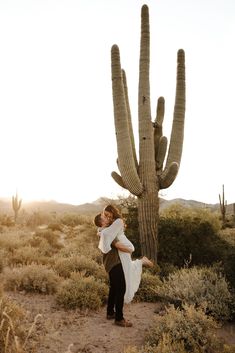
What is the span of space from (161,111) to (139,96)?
1218 millimetres

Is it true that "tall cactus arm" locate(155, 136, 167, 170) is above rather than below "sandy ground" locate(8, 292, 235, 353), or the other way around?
above

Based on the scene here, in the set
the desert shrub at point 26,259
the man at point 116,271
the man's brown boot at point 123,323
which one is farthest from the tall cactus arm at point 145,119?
the man's brown boot at point 123,323

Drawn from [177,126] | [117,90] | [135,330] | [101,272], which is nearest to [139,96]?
[117,90]

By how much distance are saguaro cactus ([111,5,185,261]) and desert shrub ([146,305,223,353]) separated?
433cm

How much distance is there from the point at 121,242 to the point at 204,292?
1.92 meters

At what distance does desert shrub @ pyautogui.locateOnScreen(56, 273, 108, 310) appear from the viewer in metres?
6.94

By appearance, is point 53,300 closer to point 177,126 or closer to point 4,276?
point 4,276

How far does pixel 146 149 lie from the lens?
1013cm

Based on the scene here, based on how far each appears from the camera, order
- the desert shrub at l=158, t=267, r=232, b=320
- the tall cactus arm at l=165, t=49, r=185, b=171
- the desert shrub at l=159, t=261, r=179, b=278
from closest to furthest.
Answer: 1. the desert shrub at l=158, t=267, r=232, b=320
2. the desert shrub at l=159, t=261, r=179, b=278
3. the tall cactus arm at l=165, t=49, r=185, b=171

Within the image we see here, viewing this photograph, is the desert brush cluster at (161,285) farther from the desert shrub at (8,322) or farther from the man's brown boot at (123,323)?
the man's brown boot at (123,323)

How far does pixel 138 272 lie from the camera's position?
246 inches

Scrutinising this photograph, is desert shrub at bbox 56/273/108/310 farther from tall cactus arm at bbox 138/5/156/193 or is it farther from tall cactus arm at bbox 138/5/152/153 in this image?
tall cactus arm at bbox 138/5/152/153

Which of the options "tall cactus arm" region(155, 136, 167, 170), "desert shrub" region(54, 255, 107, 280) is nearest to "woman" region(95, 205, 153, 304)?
"desert shrub" region(54, 255, 107, 280)

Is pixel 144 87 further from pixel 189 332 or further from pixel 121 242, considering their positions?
pixel 189 332
